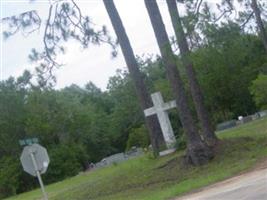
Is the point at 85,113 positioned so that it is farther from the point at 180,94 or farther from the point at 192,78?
the point at 180,94

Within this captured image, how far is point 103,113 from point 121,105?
42.5 ft

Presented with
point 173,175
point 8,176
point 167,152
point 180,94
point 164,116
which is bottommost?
point 173,175

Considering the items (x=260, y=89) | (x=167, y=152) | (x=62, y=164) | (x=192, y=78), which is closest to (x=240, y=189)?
(x=192, y=78)

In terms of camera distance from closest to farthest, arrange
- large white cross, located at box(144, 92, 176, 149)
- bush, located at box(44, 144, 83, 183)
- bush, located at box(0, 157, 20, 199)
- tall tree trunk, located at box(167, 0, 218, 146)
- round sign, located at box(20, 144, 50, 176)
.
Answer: round sign, located at box(20, 144, 50, 176)
tall tree trunk, located at box(167, 0, 218, 146)
large white cross, located at box(144, 92, 176, 149)
bush, located at box(0, 157, 20, 199)
bush, located at box(44, 144, 83, 183)

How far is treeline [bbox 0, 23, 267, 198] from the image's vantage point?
196 ft

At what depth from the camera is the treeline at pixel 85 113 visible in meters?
59.8

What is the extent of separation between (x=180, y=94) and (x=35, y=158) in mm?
6165

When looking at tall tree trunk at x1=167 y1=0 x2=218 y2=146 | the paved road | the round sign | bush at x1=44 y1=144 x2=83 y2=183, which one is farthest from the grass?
bush at x1=44 y1=144 x2=83 y2=183

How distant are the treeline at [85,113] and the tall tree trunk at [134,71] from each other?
28.7 meters

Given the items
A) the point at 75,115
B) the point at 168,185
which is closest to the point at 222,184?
the point at 168,185

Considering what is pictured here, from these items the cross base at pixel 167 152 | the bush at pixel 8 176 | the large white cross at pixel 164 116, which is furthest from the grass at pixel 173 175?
the bush at pixel 8 176

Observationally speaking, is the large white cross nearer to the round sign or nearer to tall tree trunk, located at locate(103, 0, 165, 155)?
tall tree trunk, located at locate(103, 0, 165, 155)

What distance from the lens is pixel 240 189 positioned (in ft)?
43.2

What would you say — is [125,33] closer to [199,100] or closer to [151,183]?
[199,100]
